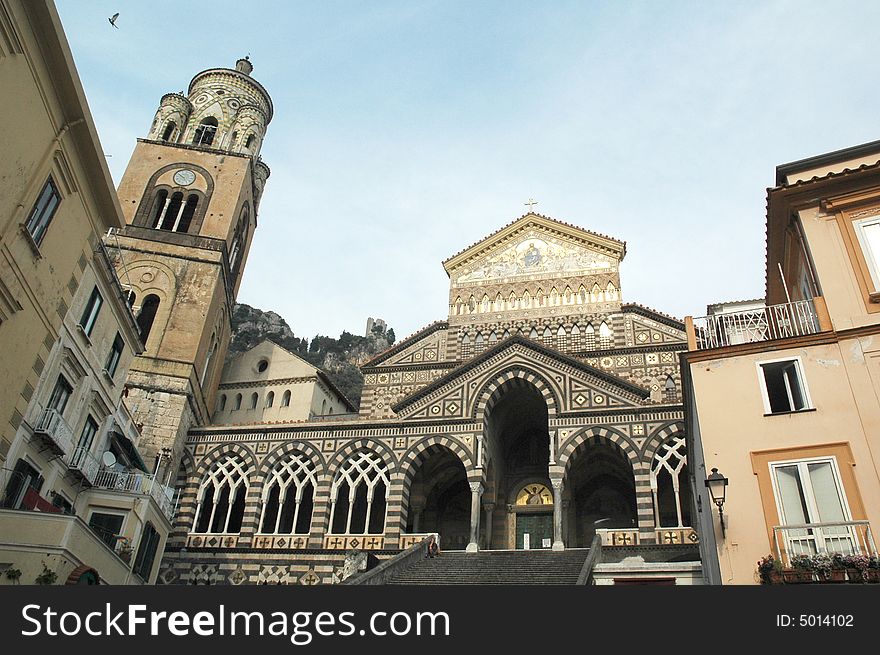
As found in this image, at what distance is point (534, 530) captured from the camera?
27938 mm

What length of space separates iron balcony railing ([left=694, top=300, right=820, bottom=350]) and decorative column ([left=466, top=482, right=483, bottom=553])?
462 inches

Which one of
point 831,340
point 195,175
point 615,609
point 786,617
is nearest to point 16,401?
point 615,609

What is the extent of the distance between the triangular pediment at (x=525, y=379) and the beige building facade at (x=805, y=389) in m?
9.95

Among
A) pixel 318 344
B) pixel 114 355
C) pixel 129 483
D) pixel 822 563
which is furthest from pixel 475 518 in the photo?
pixel 318 344

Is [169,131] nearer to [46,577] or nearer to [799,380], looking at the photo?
[46,577]

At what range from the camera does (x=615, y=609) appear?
293 inches

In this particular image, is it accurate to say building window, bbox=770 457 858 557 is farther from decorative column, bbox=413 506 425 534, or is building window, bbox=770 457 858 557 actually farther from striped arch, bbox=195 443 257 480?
striped arch, bbox=195 443 257 480

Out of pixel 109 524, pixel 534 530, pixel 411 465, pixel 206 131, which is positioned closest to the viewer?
pixel 109 524

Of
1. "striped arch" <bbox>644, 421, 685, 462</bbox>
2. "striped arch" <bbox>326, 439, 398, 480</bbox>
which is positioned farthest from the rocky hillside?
"striped arch" <bbox>644, 421, 685, 462</bbox>

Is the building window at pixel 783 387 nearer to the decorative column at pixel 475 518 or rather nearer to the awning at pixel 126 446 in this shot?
the decorative column at pixel 475 518

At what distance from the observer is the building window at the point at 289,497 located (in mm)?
27203

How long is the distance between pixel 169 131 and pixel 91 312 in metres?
26.6

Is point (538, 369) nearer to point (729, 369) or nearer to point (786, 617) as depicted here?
point (729, 369)

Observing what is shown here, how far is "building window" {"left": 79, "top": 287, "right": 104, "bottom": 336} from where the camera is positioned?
17.8 meters
